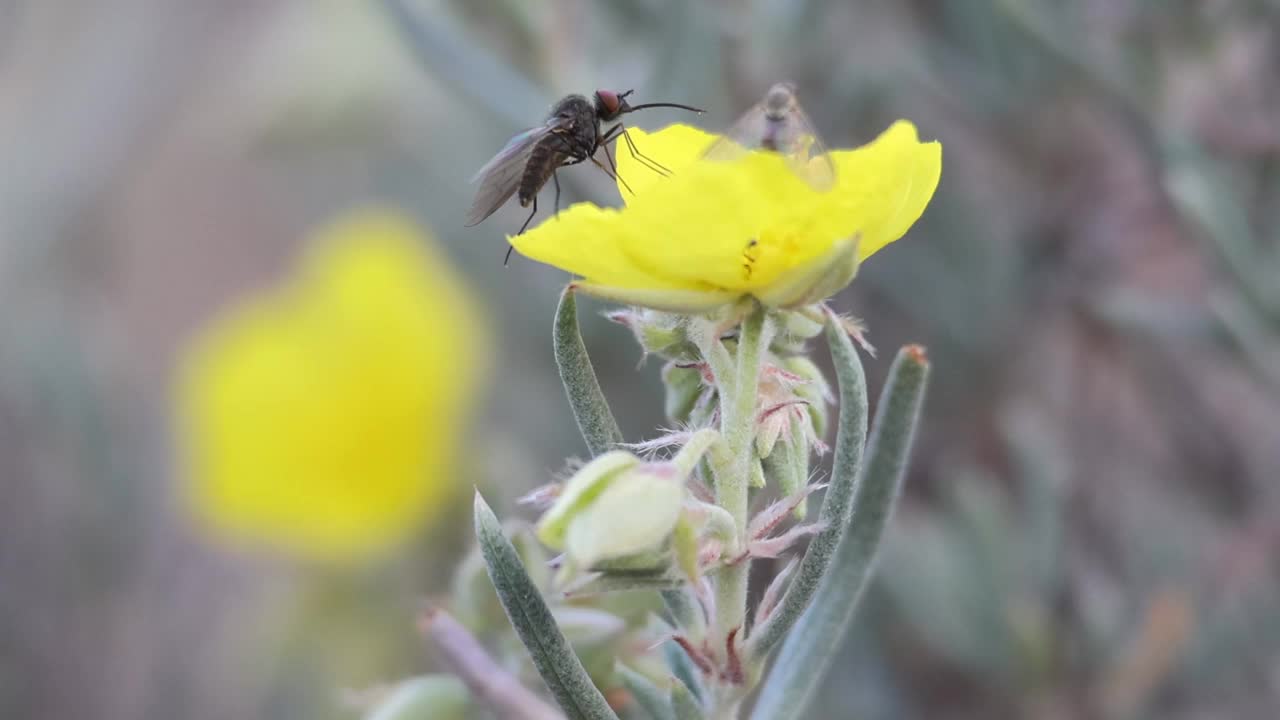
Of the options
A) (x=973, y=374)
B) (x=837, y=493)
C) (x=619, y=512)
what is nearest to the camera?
(x=619, y=512)

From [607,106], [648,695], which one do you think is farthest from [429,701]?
[607,106]

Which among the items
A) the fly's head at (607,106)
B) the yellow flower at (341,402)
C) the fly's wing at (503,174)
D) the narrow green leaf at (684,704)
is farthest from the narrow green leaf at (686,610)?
the yellow flower at (341,402)

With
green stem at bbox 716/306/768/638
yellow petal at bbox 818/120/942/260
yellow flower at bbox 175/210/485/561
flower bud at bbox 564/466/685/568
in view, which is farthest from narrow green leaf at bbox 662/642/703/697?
yellow flower at bbox 175/210/485/561

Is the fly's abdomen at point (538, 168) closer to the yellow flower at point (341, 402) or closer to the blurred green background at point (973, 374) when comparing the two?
the blurred green background at point (973, 374)

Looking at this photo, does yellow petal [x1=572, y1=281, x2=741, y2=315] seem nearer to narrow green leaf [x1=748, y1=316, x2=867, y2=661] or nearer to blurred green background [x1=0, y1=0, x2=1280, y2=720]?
narrow green leaf [x1=748, y1=316, x2=867, y2=661]

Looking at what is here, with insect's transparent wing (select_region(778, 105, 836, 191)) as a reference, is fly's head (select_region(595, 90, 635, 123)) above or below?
above

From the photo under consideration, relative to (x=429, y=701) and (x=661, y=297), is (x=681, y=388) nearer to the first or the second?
(x=661, y=297)
